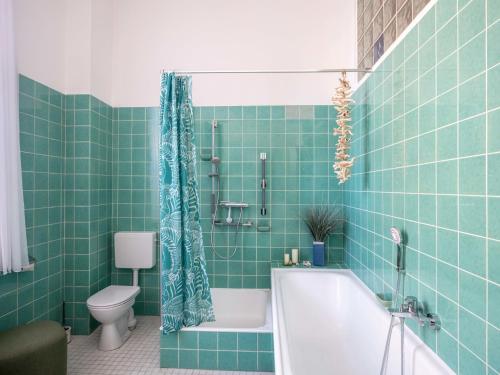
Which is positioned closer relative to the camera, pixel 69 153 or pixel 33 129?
pixel 33 129

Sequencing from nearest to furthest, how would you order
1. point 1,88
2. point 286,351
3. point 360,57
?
point 286,351
point 1,88
point 360,57

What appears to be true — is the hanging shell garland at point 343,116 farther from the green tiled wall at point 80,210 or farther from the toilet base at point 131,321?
the toilet base at point 131,321

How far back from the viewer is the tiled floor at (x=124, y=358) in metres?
1.97

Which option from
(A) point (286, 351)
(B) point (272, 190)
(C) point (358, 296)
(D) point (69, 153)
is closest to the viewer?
(A) point (286, 351)

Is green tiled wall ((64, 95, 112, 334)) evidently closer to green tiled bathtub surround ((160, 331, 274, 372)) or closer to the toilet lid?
the toilet lid

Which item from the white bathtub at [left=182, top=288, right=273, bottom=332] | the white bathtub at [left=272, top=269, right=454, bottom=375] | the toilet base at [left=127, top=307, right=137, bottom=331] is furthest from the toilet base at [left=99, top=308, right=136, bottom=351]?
the white bathtub at [left=272, top=269, right=454, bottom=375]

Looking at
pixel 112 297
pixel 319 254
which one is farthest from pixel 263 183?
pixel 112 297

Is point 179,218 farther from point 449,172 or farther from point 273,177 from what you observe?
point 449,172

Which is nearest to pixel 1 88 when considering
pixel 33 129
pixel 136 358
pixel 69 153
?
pixel 33 129

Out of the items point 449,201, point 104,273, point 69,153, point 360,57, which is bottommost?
point 104,273

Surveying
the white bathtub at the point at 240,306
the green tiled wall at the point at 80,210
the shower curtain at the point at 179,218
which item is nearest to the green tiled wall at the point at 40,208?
the green tiled wall at the point at 80,210

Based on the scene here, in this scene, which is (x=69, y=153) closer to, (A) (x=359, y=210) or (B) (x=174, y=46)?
(B) (x=174, y=46)

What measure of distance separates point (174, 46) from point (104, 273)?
2.38 meters

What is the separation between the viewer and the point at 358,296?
1987 mm
